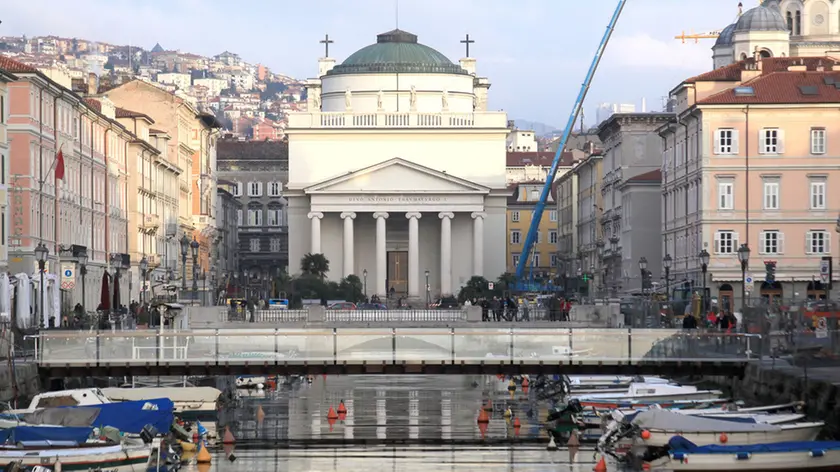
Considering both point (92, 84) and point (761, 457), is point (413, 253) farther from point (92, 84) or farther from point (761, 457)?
point (761, 457)

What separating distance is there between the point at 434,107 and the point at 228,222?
35275mm

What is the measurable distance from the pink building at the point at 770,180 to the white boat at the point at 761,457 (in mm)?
53803

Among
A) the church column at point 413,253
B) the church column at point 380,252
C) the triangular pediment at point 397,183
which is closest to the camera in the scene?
the church column at point 380,252

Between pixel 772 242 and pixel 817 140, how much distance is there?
543cm

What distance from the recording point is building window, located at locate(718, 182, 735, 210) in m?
95.3

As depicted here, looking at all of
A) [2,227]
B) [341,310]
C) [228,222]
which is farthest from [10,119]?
[228,222]

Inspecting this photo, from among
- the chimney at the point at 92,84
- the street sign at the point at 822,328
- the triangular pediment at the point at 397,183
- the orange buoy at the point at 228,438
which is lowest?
the orange buoy at the point at 228,438

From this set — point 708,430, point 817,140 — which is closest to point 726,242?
point 817,140

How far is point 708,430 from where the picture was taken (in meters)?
43.3

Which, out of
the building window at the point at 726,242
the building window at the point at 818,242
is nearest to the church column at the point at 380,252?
the building window at the point at 726,242

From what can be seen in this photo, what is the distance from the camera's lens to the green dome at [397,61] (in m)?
155

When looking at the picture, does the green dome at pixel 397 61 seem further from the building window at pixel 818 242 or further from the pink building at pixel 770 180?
the building window at pixel 818 242

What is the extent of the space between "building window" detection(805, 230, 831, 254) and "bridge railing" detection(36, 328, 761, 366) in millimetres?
43579

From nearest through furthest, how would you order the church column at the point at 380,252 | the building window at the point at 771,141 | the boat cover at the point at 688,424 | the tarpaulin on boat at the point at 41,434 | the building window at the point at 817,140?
1. the tarpaulin on boat at the point at 41,434
2. the boat cover at the point at 688,424
3. the building window at the point at 817,140
4. the building window at the point at 771,141
5. the church column at the point at 380,252
